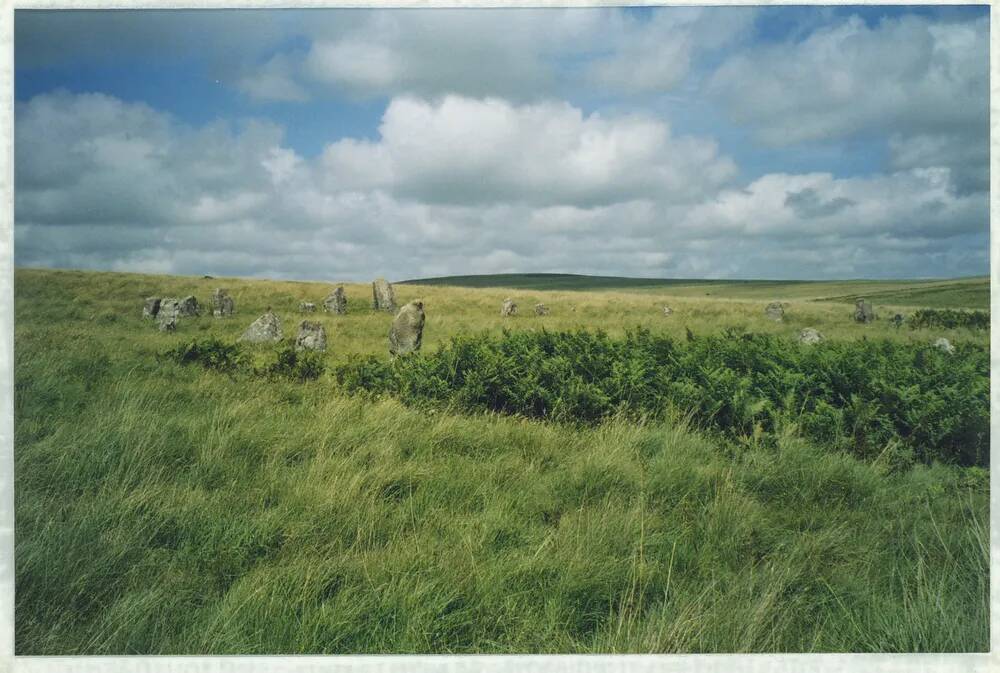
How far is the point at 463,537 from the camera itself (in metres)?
3.30

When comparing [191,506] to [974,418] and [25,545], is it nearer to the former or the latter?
[25,545]

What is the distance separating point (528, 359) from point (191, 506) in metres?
4.05

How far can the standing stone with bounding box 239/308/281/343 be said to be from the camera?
47.9 feet

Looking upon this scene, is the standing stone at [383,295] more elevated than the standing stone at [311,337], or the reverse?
the standing stone at [383,295]

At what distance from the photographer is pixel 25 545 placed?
316 centimetres

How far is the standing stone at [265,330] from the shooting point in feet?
47.9

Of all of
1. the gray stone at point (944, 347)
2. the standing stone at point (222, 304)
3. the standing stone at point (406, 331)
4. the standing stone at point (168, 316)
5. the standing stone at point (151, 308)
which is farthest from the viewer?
the standing stone at point (222, 304)

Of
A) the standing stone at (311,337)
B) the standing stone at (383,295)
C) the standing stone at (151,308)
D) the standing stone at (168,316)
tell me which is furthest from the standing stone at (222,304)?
the standing stone at (311,337)

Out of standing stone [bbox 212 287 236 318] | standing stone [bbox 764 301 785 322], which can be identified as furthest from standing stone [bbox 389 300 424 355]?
standing stone [bbox 764 301 785 322]

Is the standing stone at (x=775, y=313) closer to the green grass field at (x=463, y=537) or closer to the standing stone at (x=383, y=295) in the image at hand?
the standing stone at (x=383, y=295)

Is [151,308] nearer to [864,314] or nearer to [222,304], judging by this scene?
[222,304]

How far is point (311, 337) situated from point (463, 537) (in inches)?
428

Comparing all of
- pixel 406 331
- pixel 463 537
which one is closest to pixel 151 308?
pixel 406 331

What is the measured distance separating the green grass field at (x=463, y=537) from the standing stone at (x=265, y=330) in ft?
30.0
